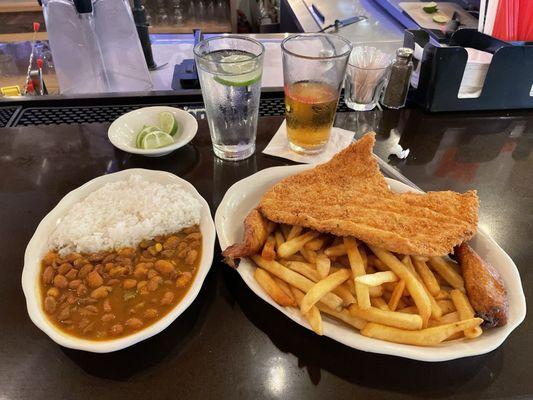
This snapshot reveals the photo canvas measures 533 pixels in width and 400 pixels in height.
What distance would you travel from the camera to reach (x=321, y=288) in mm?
1121

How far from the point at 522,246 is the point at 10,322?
1.76 m

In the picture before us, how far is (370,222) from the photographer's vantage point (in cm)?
127

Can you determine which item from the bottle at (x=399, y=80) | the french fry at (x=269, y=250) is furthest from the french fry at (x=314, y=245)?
the bottle at (x=399, y=80)

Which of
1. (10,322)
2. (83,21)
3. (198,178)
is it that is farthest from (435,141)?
(83,21)

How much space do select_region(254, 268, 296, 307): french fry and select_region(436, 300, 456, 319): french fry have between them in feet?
1.39

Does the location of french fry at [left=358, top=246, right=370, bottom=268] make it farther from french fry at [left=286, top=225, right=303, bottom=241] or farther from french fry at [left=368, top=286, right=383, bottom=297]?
french fry at [left=286, top=225, right=303, bottom=241]

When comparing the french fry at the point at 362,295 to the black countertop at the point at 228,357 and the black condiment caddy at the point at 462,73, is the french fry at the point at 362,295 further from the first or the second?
the black condiment caddy at the point at 462,73

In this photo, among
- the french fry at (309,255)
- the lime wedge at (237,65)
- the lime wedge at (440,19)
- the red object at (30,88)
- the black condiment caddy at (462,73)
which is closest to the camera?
the french fry at (309,255)

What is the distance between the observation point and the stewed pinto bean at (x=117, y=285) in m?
1.13

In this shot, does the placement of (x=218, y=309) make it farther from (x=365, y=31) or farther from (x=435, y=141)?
(x=365, y=31)

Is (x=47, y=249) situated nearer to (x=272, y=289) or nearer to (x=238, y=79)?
(x=272, y=289)

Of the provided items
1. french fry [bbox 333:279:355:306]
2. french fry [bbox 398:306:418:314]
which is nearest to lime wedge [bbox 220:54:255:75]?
french fry [bbox 333:279:355:306]

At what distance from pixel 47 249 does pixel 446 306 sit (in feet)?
4.12

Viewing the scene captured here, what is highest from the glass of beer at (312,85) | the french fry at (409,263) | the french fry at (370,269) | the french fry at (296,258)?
the glass of beer at (312,85)
